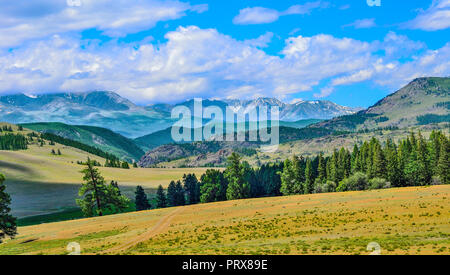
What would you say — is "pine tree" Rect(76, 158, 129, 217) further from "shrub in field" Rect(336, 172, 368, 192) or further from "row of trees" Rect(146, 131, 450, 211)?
"shrub in field" Rect(336, 172, 368, 192)

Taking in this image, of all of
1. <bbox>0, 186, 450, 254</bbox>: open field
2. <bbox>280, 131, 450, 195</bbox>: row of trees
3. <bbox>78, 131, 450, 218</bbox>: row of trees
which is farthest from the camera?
<bbox>280, 131, 450, 195</bbox>: row of trees

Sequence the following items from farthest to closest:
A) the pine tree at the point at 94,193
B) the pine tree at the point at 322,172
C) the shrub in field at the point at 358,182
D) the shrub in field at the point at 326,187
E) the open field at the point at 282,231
→ the pine tree at the point at 322,172, the shrub in field at the point at 326,187, the shrub in field at the point at 358,182, the pine tree at the point at 94,193, the open field at the point at 282,231

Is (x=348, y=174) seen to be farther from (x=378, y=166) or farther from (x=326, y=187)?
(x=378, y=166)

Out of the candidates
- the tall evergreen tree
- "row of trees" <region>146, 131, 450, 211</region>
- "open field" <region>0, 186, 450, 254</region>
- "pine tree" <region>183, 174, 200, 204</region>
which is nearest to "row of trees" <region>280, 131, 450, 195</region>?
"row of trees" <region>146, 131, 450, 211</region>

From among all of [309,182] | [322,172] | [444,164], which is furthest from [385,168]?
[309,182]

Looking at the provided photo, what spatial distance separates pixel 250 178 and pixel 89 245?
453 feet

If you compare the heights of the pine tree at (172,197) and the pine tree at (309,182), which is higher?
the pine tree at (309,182)

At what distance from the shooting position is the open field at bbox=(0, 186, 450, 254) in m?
36.0

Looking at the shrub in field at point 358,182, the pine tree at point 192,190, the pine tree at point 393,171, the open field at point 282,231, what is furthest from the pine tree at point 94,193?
the pine tree at point 393,171

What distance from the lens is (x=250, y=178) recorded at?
18325 cm

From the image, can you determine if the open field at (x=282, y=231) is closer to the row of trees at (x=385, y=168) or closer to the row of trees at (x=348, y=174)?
the row of trees at (x=348, y=174)

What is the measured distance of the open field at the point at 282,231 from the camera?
36.0 metres

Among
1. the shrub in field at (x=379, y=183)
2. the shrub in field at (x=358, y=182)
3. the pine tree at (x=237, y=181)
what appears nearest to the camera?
the shrub in field at (x=379, y=183)
